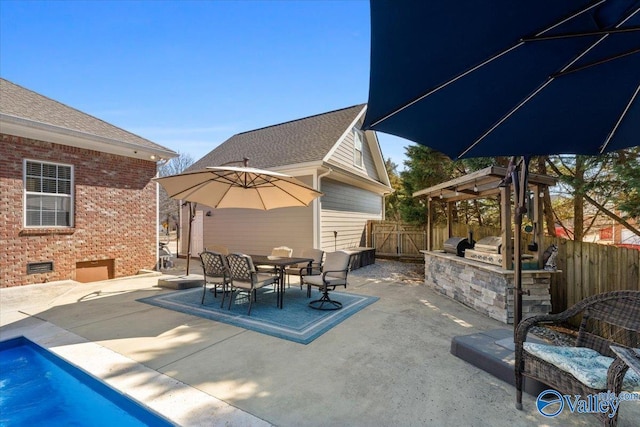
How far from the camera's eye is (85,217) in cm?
759

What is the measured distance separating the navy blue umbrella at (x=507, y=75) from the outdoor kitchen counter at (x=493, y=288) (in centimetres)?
265

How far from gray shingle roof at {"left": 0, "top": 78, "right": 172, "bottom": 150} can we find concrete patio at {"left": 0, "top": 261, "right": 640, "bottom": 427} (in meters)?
4.25

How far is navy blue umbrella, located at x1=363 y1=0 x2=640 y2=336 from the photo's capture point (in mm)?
1540

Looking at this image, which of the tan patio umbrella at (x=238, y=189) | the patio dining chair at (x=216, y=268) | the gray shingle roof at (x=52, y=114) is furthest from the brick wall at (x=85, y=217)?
the patio dining chair at (x=216, y=268)

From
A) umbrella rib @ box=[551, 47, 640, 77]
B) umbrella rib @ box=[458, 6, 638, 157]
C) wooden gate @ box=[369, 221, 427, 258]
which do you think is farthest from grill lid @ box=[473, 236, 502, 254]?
wooden gate @ box=[369, 221, 427, 258]

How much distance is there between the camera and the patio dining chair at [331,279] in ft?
17.4

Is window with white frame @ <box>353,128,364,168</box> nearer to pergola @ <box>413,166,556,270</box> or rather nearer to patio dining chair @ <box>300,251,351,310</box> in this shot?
pergola @ <box>413,166,556,270</box>

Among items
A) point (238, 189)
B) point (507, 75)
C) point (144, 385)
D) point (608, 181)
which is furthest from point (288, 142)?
point (507, 75)

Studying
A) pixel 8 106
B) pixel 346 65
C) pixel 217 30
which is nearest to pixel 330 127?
pixel 346 65

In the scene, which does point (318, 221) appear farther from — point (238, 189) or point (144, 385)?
point (144, 385)

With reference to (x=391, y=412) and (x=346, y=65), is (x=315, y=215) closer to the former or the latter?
(x=346, y=65)

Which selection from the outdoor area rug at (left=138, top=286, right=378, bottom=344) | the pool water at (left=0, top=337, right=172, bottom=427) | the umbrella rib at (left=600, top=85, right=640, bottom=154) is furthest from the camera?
the outdoor area rug at (left=138, top=286, right=378, bottom=344)

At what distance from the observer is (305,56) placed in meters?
8.47

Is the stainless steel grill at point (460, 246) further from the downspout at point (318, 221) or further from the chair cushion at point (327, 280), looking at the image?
the downspout at point (318, 221)
